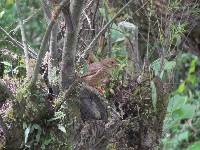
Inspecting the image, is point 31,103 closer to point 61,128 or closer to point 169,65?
point 61,128

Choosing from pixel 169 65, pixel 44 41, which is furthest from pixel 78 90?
pixel 169 65

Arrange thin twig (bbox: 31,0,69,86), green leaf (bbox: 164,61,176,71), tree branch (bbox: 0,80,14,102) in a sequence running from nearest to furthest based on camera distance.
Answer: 1. thin twig (bbox: 31,0,69,86)
2. tree branch (bbox: 0,80,14,102)
3. green leaf (bbox: 164,61,176,71)

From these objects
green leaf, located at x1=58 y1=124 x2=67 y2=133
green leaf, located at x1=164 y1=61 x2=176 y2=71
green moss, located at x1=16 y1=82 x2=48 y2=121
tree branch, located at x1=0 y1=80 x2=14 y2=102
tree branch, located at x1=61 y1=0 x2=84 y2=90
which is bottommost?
green leaf, located at x1=58 y1=124 x2=67 y2=133

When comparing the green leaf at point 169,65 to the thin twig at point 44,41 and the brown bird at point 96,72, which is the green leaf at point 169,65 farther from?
the thin twig at point 44,41

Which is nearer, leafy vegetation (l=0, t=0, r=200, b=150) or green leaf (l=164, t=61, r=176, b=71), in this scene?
leafy vegetation (l=0, t=0, r=200, b=150)

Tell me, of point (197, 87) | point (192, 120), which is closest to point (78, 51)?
point (192, 120)

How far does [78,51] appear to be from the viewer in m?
1.32

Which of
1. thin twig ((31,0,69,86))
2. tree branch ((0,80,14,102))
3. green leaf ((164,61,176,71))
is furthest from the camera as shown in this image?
green leaf ((164,61,176,71))

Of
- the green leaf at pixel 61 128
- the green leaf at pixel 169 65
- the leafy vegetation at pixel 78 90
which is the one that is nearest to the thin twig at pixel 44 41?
the leafy vegetation at pixel 78 90

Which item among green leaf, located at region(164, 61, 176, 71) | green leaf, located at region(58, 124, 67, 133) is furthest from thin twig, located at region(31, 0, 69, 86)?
green leaf, located at region(164, 61, 176, 71)

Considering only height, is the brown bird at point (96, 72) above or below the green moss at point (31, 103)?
above

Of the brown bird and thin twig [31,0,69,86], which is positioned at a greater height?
thin twig [31,0,69,86]

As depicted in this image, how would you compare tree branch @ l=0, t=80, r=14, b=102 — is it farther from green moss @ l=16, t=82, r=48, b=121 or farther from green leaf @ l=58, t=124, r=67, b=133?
green leaf @ l=58, t=124, r=67, b=133

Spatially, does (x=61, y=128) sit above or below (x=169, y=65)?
below
